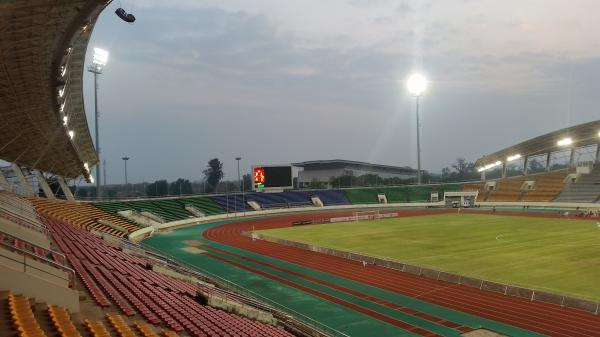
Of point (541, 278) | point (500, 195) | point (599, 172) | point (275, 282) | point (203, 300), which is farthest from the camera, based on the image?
point (500, 195)

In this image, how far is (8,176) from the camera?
1661 inches

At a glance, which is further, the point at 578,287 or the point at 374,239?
the point at 374,239

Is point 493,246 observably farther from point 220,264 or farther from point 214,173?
point 214,173

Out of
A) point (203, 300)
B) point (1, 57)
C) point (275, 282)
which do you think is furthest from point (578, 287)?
point (1, 57)

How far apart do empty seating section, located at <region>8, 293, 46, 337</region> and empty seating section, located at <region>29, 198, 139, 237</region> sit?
75.0 feet

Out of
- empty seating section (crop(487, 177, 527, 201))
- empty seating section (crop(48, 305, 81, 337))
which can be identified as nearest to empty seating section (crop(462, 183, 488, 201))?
empty seating section (crop(487, 177, 527, 201))

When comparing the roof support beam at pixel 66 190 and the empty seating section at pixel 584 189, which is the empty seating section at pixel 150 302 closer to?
the roof support beam at pixel 66 190

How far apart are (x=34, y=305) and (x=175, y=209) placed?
49314 mm

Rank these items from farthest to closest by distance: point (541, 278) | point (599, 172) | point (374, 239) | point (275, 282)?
point (599, 172)
point (374, 239)
point (275, 282)
point (541, 278)

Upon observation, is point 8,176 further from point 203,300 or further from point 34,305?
point 34,305

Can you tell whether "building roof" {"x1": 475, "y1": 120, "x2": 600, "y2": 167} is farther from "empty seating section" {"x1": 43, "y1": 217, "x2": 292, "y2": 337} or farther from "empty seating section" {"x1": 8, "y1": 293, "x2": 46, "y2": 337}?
"empty seating section" {"x1": 8, "y1": 293, "x2": 46, "y2": 337}

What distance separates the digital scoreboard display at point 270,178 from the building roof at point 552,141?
36.4 meters

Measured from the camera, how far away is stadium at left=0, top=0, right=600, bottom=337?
1074cm

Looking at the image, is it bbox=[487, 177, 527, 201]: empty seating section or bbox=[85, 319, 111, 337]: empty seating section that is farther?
bbox=[487, 177, 527, 201]: empty seating section
